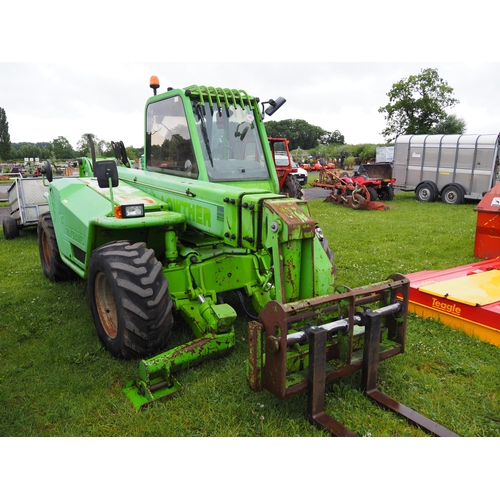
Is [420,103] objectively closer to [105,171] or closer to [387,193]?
[387,193]

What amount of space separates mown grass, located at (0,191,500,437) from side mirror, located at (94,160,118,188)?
1.69 meters

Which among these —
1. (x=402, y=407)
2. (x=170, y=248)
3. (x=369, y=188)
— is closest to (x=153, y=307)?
(x=170, y=248)

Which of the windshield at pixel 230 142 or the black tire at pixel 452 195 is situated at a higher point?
the windshield at pixel 230 142

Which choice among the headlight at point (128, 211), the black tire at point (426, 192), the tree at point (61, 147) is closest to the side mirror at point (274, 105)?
the headlight at point (128, 211)

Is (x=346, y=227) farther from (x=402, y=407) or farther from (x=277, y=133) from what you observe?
(x=277, y=133)

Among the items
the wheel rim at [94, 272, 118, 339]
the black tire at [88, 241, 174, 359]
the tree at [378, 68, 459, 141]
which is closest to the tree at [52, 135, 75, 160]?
the tree at [378, 68, 459, 141]

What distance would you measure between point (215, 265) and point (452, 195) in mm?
15346

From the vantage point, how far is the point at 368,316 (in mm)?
3287

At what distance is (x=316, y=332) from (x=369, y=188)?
48.7ft

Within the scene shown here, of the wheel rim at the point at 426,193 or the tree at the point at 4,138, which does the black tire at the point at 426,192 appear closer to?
the wheel rim at the point at 426,193

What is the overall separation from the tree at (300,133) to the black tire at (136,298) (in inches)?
3141

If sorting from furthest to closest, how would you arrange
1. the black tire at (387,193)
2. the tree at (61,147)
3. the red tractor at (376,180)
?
the tree at (61,147) < the black tire at (387,193) < the red tractor at (376,180)

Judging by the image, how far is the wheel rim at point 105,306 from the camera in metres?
4.29

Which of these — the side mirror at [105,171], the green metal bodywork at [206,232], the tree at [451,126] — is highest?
the tree at [451,126]
